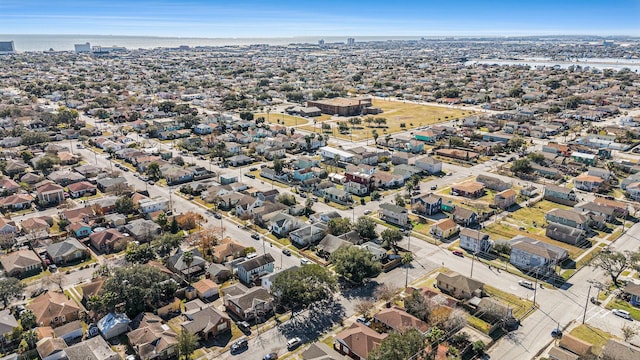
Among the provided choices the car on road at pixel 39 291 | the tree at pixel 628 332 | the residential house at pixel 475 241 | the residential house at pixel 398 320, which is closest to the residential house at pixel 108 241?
the car on road at pixel 39 291

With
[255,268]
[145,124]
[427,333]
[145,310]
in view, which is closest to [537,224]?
[427,333]

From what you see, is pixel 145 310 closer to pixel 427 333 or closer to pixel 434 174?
pixel 427 333

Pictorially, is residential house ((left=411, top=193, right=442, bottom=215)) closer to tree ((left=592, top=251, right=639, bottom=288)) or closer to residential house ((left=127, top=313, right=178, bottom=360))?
tree ((left=592, top=251, right=639, bottom=288))

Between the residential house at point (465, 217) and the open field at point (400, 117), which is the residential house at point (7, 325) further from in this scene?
the open field at point (400, 117)

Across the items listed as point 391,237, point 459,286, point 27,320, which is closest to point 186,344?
point 27,320

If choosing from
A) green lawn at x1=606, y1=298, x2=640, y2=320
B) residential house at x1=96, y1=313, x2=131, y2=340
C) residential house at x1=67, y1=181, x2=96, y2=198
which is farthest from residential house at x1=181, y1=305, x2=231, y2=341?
residential house at x1=67, y1=181, x2=96, y2=198

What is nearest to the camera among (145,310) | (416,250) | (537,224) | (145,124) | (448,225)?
(145,310)

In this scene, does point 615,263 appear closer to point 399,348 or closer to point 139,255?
point 399,348
